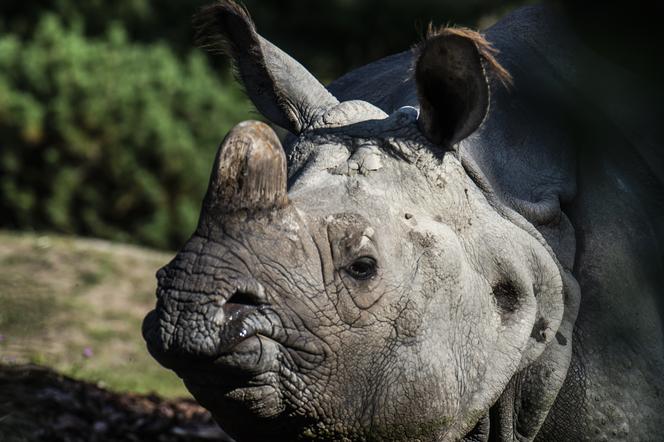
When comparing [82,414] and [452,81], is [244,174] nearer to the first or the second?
[452,81]

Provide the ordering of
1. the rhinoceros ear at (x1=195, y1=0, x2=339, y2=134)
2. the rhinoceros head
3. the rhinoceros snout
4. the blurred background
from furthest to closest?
the blurred background, the rhinoceros ear at (x1=195, y1=0, x2=339, y2=134), the rhinoceros head, the rhinoceros snout

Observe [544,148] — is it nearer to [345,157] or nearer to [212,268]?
[345,157]

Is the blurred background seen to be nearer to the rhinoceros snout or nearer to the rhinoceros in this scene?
the rhinoceros

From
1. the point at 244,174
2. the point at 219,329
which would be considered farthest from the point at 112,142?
the point at 219,329

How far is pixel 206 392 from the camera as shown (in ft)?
13.1

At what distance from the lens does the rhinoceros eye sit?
4102 mm

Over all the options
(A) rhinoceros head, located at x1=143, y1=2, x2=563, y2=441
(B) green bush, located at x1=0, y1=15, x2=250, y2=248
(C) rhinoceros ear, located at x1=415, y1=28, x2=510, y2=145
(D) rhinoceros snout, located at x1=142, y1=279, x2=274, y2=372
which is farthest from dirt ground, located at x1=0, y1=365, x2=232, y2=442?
(B) green bush, located at x1=0, y1=15, x2=250, y2=248

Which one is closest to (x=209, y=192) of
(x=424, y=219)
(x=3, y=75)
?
(x=424, y=219)

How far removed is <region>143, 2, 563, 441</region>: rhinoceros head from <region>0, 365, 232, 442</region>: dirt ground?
2.76m

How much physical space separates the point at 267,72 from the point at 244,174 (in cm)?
111

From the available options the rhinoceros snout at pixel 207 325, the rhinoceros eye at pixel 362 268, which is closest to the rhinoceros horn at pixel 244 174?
the rhinoceros snout at pixel 207 325

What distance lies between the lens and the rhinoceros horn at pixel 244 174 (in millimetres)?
3863

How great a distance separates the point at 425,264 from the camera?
4.29m

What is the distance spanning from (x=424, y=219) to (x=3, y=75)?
975 centimetres
